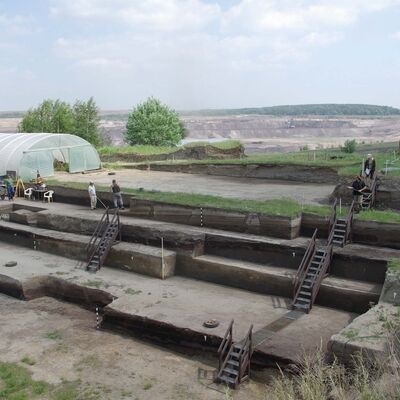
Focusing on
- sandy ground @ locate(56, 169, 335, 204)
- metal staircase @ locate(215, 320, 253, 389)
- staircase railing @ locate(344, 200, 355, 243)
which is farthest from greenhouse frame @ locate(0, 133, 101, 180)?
metal staircase @ locate(215, 320, 253, 389)

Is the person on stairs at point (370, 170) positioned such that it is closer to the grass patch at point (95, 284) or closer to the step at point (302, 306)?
the step at point (302, 306)

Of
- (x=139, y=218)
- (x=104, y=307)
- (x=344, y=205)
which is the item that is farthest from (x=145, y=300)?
(x=344, y=205)

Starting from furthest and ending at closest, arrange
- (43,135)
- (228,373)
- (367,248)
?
(43,135) < (367,248) < (228,373)

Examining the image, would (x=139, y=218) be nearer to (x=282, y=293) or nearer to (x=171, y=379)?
(x=282, y=293)

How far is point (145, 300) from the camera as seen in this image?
13422 mm

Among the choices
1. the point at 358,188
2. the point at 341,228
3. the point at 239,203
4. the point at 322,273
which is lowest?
the point at 322,273

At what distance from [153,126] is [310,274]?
36679 millimetres

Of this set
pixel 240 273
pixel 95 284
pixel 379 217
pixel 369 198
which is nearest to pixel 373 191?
pixel 369 198

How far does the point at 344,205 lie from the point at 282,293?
16.1 ft

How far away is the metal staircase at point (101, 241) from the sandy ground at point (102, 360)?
2.68 metres

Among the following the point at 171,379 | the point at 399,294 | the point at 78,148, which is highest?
the point at 78,148

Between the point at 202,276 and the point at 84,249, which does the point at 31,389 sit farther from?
the point at 84,249

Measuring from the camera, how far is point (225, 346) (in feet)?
33.2

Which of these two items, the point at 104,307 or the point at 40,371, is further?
the point at 104,307
